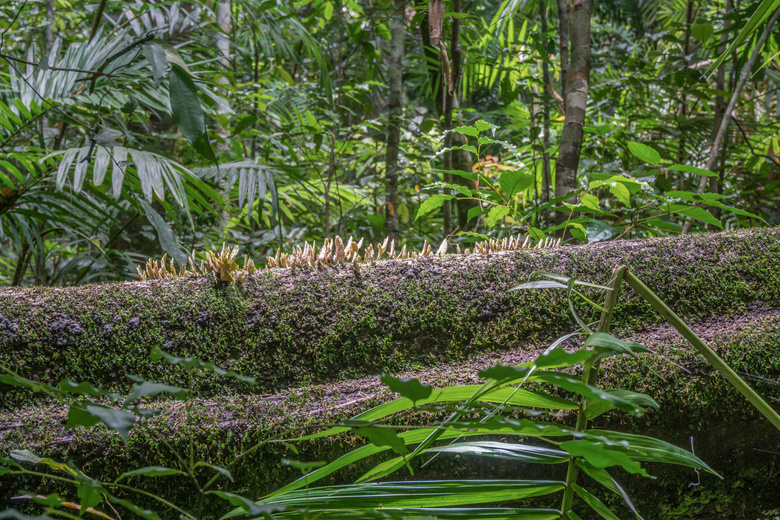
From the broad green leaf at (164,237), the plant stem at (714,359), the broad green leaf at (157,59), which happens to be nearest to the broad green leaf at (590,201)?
the plant stem at (714,359)

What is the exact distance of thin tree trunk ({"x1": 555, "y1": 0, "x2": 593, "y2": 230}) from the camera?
8.33 feet

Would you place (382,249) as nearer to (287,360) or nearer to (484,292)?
(484,292)

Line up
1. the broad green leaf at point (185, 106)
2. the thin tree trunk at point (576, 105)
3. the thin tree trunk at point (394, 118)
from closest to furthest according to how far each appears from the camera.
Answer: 1. the broad green leaf at point (185, 106)
2. the thin tree trunk at point (576, 105)
3. the thin tree trunk at point (394, 118)

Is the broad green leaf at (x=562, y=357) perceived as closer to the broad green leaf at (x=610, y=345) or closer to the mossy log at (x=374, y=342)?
the broad green leaf at (x=610, y=345)

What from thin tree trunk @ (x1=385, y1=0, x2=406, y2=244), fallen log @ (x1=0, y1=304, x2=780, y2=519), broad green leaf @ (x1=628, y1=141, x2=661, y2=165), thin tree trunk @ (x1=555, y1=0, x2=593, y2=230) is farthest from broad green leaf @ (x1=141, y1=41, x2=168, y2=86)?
thin tree trunk @ (x1=385, y1=0, x2=406, y2=244)

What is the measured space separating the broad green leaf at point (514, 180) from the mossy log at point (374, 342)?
0.42 m

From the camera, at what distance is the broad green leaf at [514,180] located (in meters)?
1.99

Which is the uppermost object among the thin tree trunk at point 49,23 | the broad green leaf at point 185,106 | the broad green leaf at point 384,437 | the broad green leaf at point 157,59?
the thin tree trunk at point 49,23

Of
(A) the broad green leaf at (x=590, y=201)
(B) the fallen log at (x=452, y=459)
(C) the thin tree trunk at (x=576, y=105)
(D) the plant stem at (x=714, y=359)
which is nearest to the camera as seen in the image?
(D) the plant stem at (x=714, y=359)

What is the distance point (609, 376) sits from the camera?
1.33 meters

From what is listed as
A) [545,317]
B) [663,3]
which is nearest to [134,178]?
[545,317]

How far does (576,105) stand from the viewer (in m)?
2.54

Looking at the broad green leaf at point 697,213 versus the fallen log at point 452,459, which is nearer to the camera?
the fallen log at point 452,459

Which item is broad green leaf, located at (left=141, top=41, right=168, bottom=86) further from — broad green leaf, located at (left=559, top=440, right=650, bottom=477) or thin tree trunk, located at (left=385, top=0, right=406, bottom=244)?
thin tree trunk, located at (left=385, top=0, right=406, bottom=244)
